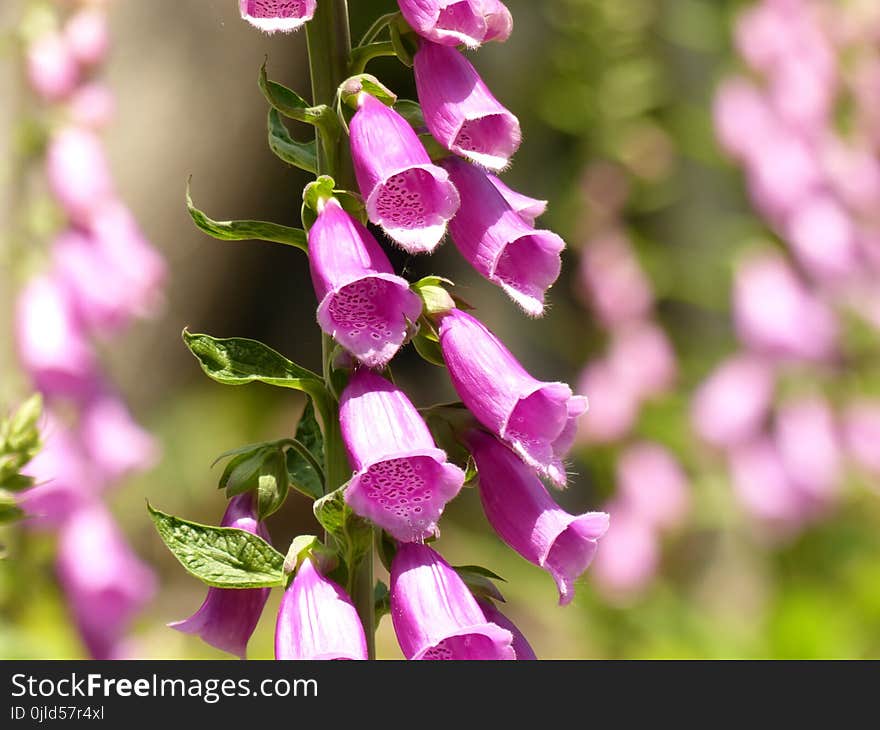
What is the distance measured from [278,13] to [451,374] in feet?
0.78

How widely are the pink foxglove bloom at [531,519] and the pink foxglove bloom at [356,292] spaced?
0.35 ft

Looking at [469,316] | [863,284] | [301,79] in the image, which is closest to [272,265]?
[301,79]

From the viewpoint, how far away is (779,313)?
114 inches

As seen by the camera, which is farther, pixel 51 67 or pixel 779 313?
pixel 779 313

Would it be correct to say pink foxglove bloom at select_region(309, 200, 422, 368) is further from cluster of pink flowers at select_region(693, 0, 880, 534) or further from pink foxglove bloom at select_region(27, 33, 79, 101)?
cluster of pink flowers at select_region(693, 0, 880, 534)

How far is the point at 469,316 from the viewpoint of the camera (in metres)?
0.78

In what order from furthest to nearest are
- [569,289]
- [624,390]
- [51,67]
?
[569,289]
[624,390]
[51,67]

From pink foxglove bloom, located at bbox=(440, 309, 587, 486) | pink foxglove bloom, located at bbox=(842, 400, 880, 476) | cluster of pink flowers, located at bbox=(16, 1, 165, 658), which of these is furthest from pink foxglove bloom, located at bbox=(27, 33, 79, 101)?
pink foxglove bloom, located at bbox=(842, 400, 880, 476)

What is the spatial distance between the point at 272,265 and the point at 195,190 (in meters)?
0.78

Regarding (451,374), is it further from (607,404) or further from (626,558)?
(626,558)

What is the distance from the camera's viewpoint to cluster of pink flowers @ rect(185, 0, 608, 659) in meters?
0.70

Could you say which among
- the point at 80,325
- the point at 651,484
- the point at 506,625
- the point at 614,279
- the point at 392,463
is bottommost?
the point at 651,484

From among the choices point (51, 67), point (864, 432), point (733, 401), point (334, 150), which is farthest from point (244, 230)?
point (864, 432)

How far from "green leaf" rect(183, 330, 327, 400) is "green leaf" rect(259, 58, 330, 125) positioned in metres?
0.14
